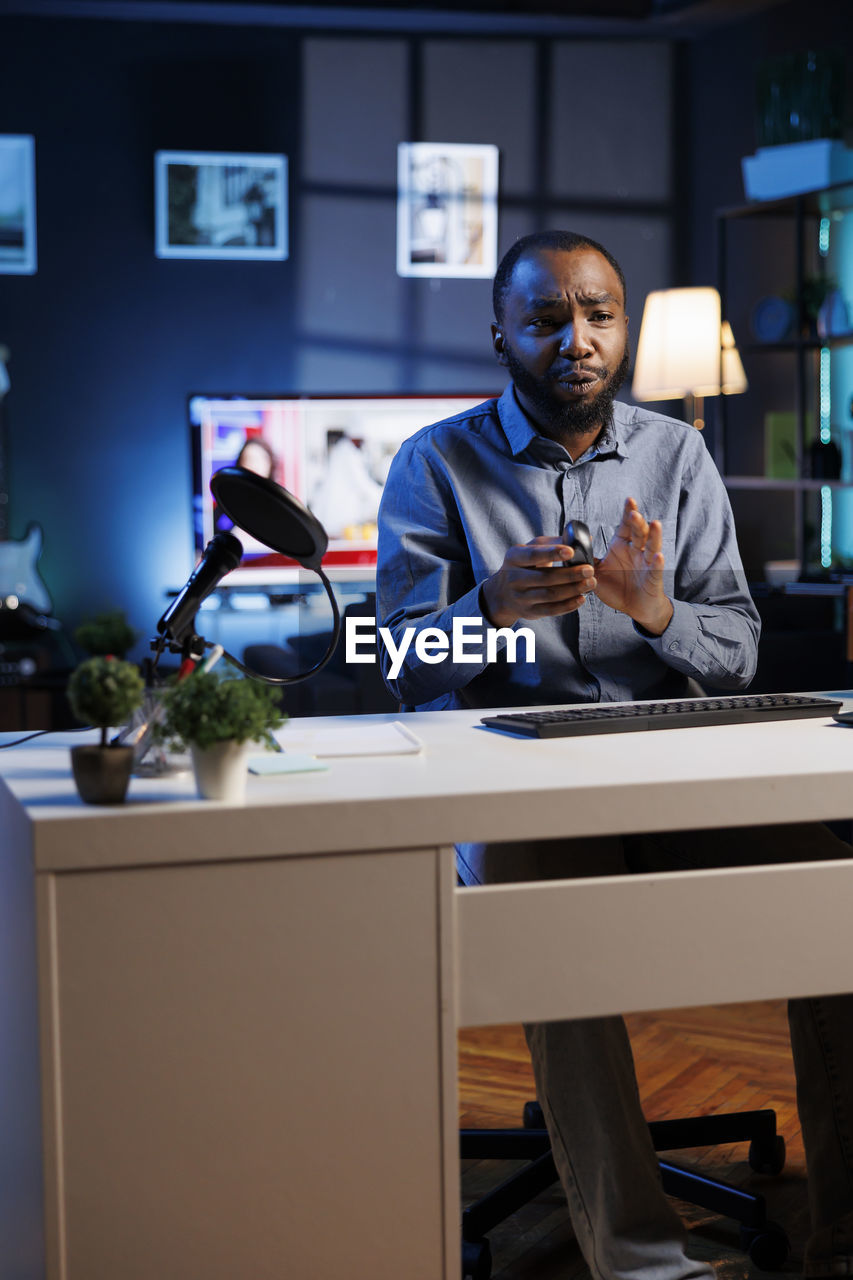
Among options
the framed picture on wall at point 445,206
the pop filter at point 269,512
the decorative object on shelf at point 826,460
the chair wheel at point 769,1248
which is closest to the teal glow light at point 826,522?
the decorative object on shelf at point 826,460

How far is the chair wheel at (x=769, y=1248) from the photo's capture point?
177 cm

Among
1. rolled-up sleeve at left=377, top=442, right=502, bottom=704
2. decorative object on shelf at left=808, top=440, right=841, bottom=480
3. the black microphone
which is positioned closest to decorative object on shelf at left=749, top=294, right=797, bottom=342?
decorative object on shelf at left=808, top=440, right=841, bottom=480

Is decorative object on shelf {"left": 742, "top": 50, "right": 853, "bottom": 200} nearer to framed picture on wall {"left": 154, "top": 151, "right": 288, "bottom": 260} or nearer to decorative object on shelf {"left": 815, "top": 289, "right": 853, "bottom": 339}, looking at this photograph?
decorative object on shelf {"left": 815, "top": 289, "right": 853, "bottom": 339}

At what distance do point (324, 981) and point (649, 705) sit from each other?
0.62 meters

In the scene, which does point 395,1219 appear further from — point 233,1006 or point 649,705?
point 649,705

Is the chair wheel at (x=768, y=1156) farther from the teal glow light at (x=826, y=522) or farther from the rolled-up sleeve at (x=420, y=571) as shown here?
the teal glow light at (x=826, y=522)

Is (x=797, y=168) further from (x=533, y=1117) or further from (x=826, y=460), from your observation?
(x=533, y=1117)

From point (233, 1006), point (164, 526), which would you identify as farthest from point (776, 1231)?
point (164, 526)

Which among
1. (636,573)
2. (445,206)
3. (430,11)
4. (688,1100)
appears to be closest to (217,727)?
(636,573)

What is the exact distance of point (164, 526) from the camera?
18.2ft

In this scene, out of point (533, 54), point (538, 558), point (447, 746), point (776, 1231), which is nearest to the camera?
point (447, 746)

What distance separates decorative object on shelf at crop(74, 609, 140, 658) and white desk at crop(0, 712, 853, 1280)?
0.13 m

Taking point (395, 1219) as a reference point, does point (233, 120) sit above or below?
above

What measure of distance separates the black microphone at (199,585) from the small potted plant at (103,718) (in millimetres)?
204
